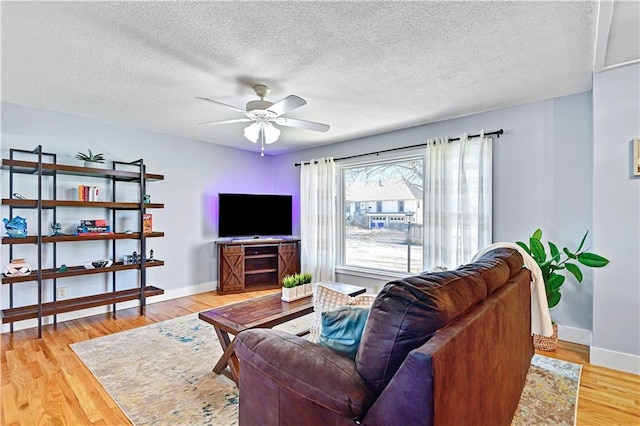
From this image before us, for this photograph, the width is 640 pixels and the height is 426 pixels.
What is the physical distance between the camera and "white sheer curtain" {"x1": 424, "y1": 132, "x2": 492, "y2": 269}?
3.47 m

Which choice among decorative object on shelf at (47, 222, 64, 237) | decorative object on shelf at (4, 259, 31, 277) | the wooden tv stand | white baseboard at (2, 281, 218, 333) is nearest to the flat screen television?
the wooden tv stand

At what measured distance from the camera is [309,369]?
1.22 m

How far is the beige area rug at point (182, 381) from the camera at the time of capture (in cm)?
194

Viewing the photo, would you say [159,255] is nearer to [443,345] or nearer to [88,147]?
[88,147]

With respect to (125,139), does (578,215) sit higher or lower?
lower

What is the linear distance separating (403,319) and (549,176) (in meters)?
2.97

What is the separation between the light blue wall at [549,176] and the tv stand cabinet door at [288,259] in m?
3.04

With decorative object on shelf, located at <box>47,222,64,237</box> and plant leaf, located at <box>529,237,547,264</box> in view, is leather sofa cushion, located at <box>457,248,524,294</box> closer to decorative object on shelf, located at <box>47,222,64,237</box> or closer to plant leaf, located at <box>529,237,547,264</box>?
plant leaf, located at <box>529,237,547,264</box>

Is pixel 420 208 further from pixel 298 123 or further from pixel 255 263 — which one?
pixel 255 263

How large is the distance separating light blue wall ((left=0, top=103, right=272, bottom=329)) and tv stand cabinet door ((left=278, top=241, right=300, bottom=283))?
3.46ft

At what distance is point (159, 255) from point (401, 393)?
14.1 ft

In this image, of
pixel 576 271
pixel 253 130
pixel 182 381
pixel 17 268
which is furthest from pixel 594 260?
pixel 17 268

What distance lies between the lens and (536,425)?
6.04ft

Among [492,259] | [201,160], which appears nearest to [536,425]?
[492,259]
